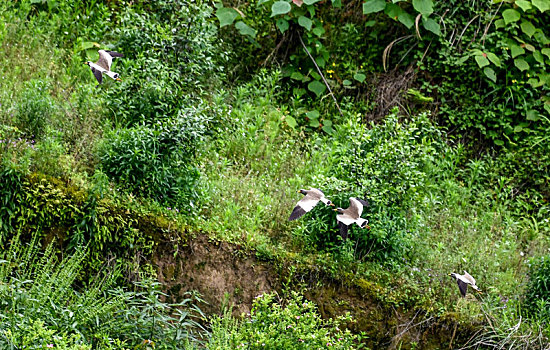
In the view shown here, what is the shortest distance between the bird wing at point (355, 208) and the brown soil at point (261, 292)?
0.58m

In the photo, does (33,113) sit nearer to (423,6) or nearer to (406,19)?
(406,19)

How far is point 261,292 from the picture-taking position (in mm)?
4812

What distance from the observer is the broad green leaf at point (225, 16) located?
7043 millimetres

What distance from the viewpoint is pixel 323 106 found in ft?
23.8

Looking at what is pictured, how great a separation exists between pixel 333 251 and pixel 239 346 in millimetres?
1752

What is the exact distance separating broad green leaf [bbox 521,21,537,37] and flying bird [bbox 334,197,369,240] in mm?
3656

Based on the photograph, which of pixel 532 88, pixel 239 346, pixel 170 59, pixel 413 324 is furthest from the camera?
pixel 532 88

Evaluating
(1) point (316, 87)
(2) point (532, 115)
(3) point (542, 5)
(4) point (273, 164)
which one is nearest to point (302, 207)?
(4) point (273, 164)

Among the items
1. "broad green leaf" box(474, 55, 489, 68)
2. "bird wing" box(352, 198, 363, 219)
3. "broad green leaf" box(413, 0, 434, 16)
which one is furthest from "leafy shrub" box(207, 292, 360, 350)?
"broad green leaf" box(413, 0, 434, 16)

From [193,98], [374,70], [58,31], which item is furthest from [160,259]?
[374,70]

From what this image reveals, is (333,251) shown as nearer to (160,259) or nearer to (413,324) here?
(413,324)

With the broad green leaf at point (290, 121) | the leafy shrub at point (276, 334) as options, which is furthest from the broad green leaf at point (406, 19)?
the leafy shrub at point (276, 334)

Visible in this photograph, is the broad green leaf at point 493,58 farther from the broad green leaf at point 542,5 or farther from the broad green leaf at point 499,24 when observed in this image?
the broad green leaf at point 542,5

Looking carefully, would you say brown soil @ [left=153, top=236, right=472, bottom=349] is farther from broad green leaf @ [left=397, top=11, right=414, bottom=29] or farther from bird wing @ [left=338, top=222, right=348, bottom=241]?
broad green leaf @ [left=397, top=11, right=414, bottom=29]
